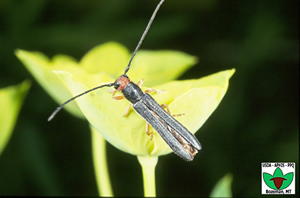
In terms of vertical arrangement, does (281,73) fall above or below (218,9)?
below

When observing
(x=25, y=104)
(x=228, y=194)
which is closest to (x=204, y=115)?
(x=228, y=194)

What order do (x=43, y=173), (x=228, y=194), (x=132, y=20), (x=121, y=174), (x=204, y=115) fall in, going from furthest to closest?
(x=132, y=20) < (x=121, y=174) < (x=43, y=173) < (x=228, y=194) < (x=204, y=115)

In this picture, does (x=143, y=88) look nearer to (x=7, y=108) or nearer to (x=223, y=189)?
(x=7, y=108)

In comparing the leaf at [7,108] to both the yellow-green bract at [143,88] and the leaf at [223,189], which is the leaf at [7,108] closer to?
the yellow-green bract at [143,88]

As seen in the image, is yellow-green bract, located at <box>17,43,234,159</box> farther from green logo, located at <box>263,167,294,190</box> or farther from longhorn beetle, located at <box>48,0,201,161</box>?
green logo, located at <box>263,167,294,190</box>

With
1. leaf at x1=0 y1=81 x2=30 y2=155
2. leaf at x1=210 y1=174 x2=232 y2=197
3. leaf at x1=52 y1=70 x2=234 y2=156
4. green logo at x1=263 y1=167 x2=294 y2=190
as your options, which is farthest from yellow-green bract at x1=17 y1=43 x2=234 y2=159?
green logo at x1=263 y1=167 x2=294 y2=190

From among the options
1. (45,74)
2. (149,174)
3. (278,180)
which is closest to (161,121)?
(149,174)

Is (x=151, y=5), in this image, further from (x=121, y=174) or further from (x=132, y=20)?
(x=121, y=174)

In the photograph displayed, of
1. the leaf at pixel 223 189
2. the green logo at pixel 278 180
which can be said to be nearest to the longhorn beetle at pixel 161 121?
the leaf at pixel 223 189
